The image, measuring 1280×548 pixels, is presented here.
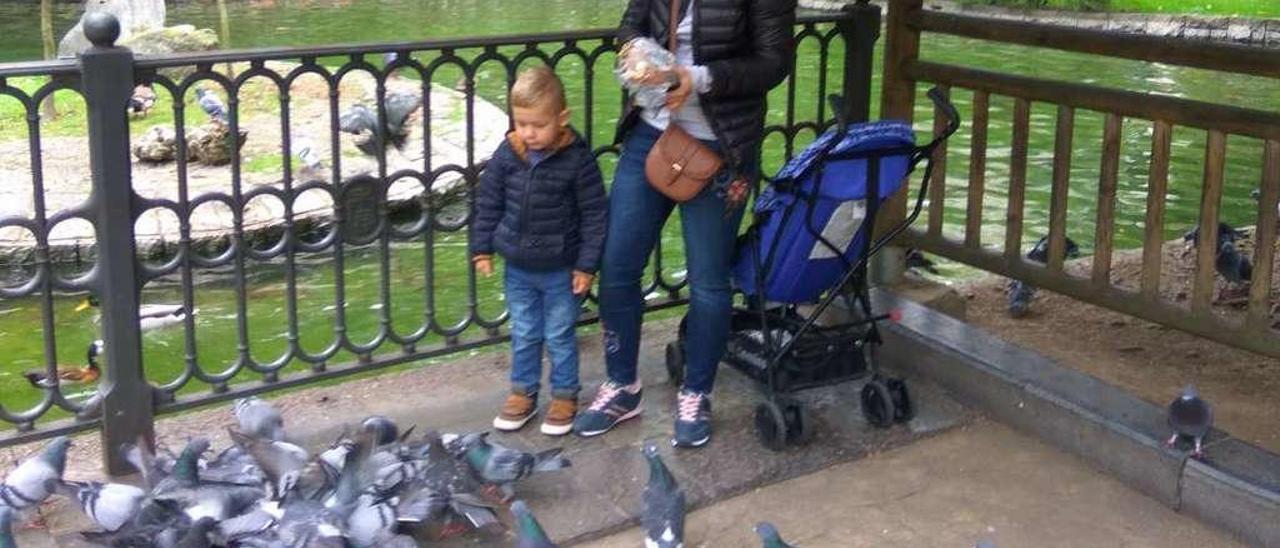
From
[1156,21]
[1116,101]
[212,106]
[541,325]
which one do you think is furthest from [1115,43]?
[1156,21]

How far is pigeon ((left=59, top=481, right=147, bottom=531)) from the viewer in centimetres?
360

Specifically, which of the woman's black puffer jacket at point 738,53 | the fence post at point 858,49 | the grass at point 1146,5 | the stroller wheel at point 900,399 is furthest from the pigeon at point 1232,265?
the grass at point 1146,5

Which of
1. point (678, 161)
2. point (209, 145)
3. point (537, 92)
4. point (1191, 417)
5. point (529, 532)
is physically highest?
point (537, 92)

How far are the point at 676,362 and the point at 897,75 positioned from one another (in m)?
1.54

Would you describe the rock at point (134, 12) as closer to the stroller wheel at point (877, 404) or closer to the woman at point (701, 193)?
the woman at point (701, 193)

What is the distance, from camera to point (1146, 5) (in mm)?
26078

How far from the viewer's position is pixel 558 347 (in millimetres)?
4457

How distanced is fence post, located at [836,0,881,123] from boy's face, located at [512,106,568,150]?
155 centimetres

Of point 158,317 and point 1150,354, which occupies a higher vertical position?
point 1150,354

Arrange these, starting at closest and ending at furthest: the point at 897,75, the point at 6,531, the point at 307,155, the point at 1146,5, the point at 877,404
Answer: the point at 6,531 → the point at 877,404 → the point at 897,75 → the point at 307,155 → the point at 1146,5

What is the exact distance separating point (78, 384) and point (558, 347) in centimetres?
254

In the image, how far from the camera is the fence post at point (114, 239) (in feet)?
12.5

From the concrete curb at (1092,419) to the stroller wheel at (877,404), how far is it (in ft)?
1.32

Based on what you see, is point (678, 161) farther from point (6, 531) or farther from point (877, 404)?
point (6, 531)
